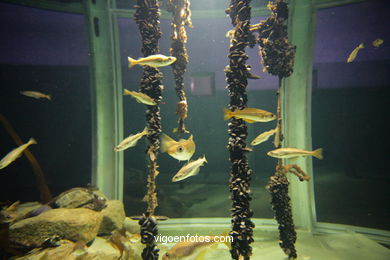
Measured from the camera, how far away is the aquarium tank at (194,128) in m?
2.76

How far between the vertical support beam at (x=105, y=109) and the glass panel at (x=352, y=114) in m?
6.15

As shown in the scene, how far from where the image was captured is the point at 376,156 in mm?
7117

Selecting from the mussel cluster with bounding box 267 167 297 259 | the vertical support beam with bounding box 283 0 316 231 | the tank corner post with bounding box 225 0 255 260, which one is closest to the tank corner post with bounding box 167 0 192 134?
the tank corner post with bounding box 225 0 255 260

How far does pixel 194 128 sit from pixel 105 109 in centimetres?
307

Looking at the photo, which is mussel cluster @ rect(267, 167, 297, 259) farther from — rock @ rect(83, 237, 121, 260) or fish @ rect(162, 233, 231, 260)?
rock @ rect(83, 237, 121, 260)

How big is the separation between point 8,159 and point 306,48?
727cm

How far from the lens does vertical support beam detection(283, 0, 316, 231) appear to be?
4688mm

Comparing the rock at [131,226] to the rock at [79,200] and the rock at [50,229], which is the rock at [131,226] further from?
the rock at [50,229]

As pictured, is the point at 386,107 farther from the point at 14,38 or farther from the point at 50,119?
the point at 14,38

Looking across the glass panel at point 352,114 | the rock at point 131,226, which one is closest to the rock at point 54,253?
the rock at point 131,226

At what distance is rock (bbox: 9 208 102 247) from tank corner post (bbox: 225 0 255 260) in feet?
9.59

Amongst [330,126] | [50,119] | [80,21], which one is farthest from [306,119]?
[50,119]

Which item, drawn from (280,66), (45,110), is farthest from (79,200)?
(45,110)

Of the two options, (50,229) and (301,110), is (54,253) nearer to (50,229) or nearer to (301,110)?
(50,229)
